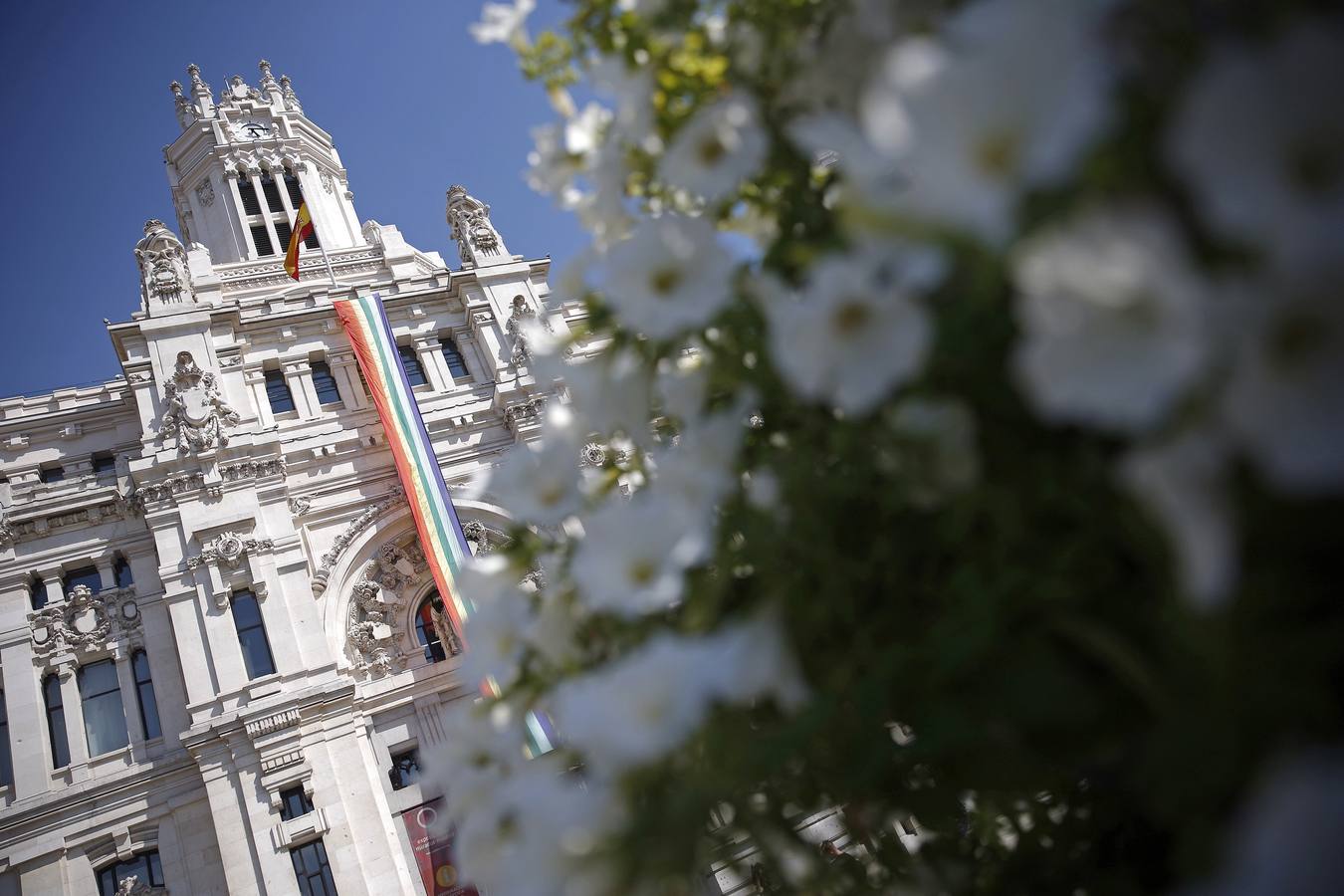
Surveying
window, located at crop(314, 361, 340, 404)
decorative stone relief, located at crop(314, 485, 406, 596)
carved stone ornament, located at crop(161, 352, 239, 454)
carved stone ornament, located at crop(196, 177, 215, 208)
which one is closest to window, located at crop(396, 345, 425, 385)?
window, located at crop(314, 361, 340, 404)

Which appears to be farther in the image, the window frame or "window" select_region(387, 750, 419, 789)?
"window" select_region(387, 750, 419, 789)

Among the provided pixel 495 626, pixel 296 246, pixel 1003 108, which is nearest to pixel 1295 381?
pixel 1003 108

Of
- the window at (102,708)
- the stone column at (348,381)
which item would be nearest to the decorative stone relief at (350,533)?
the stone column at (348,381)

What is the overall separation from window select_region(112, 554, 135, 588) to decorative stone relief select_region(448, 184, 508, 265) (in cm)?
905

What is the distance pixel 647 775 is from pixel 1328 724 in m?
0.64

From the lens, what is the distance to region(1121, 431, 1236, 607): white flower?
50 cm

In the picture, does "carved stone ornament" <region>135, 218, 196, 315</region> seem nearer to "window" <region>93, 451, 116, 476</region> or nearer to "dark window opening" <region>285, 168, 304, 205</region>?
"window" <region>93, 451, 116, 476</region>

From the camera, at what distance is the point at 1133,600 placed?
840 mm

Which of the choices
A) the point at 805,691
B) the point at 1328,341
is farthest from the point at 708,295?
the point at 1328,341

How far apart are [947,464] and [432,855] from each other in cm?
1319

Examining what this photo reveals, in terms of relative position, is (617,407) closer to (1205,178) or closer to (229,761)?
(1205,178)

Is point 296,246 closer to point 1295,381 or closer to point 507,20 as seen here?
point 507,20

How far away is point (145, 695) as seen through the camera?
41.3ft

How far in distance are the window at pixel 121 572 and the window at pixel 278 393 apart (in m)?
3.67
